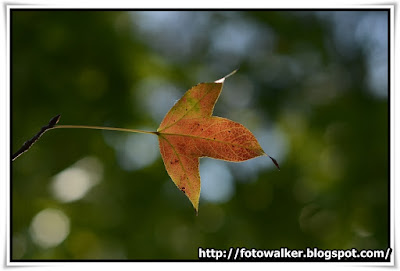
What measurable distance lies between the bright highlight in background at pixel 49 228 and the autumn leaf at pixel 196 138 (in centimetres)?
276

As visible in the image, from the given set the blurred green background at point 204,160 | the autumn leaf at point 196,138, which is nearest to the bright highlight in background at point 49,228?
the blurred green background at point 204,160

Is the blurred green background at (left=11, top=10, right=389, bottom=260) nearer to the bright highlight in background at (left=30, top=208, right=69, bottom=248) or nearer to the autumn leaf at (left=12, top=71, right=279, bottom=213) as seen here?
the bright highlight in background at (left=30, top=208, right=69, bottom=248)

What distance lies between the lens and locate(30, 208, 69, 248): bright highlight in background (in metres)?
3.13

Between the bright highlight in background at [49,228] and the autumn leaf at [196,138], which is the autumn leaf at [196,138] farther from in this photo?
the bright highlight in background at [49,228]

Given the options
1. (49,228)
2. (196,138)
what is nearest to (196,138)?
(196,138)

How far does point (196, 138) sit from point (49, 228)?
293 centimetres

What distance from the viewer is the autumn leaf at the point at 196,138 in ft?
1.91

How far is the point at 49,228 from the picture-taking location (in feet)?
10.6

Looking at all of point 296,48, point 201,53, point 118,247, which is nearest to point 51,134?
point 118,247

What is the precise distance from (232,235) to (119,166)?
3.55 ft

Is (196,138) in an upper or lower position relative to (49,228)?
upper

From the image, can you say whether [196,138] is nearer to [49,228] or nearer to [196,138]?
[196,138]

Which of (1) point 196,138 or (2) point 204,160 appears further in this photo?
(2) point 204,160
